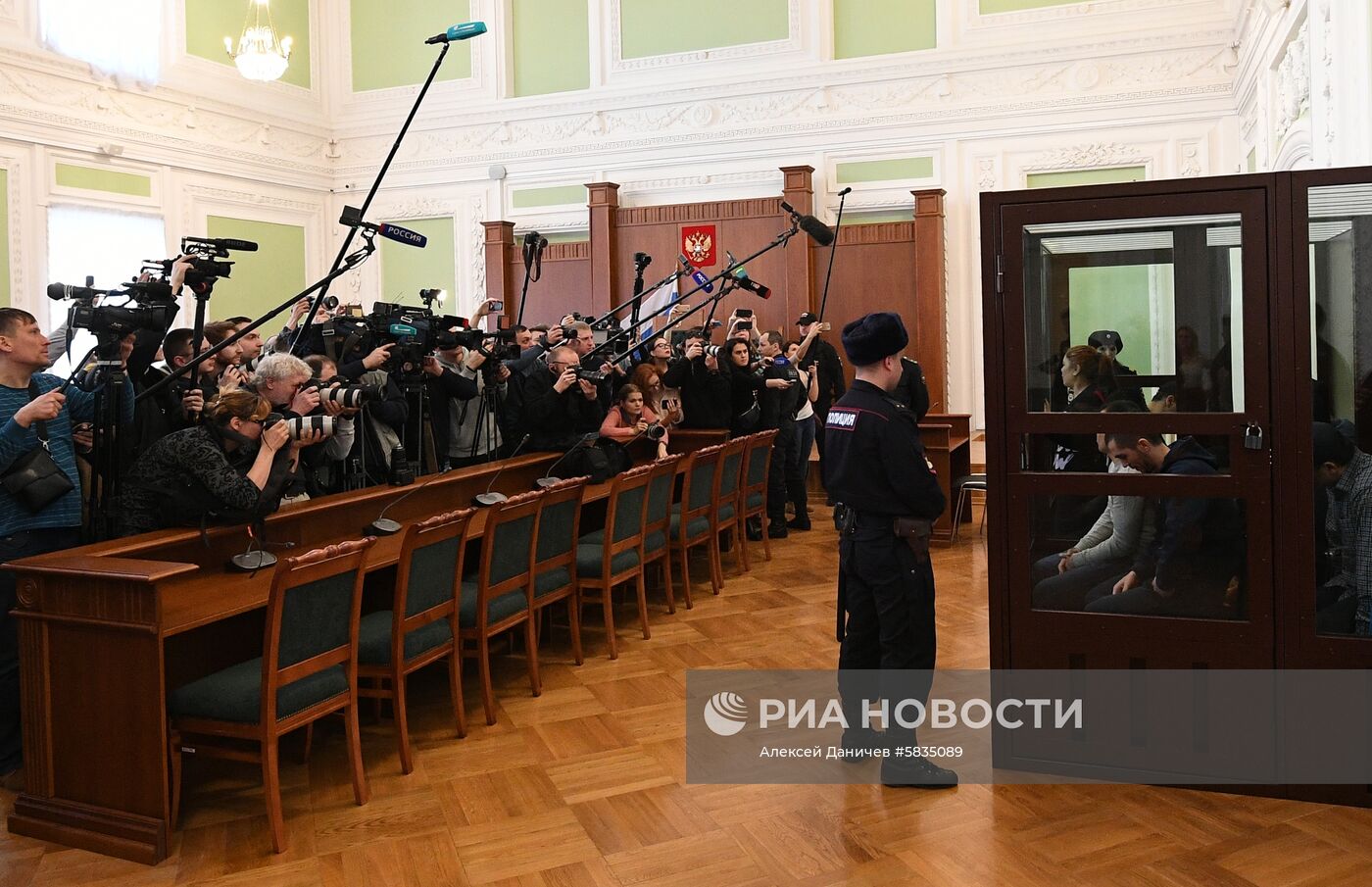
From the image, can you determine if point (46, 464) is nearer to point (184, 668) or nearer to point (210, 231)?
point (184, 668)

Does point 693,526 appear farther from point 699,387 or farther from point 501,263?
point 501,263

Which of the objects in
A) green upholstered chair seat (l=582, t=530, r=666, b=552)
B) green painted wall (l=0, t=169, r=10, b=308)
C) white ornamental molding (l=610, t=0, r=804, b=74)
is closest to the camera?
green upholstered chair seat (l=582, t=530, r=666, b=552)

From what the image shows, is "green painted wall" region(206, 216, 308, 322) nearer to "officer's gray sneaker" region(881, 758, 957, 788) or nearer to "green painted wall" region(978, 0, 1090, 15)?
"green painted wall" region(978, 0, 1090, 15)

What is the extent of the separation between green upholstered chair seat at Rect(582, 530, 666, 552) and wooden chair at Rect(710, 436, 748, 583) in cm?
65

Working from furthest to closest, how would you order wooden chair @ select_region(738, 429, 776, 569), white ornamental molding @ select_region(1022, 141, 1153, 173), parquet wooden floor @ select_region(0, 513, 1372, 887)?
white ornamental molding @ select_region(1022, 141, 1153, 173), wooden chair @ select_region(738, 429, 776, 569), parquet wooden floor @ select_region(0, 513, 1372, 887)

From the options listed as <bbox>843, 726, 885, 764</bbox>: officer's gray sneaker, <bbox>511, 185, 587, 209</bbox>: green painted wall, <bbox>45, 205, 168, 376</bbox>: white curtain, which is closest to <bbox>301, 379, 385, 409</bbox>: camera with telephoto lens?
<bbox>843, 726, 885, 764</bbox>: officer's gray sneaker

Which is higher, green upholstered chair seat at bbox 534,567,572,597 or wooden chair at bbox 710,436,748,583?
wooden chair at bbox 710,436,748,583

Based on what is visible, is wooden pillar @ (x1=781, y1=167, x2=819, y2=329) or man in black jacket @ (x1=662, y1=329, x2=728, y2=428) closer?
man in black jacket @ (x1=662, y1=329, x2=728, y2=428)

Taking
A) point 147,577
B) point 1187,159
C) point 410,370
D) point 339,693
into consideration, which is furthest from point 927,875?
point 1187,159

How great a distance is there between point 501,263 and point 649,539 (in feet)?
20.8

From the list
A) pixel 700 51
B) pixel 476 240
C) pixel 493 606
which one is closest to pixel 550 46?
pixel 700 51

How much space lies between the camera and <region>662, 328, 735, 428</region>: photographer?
6906 mm

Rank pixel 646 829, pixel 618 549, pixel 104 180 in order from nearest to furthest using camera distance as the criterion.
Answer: pixel 646 829 < pixel 618 549 < pixel 104 180

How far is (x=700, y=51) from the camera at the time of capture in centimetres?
1030
